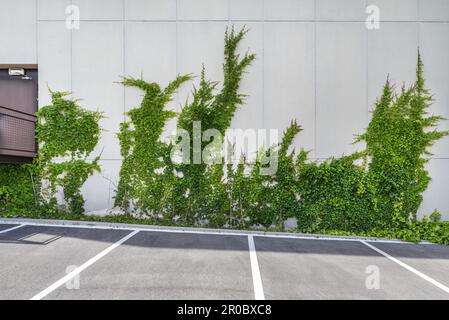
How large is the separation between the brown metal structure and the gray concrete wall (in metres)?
1.64

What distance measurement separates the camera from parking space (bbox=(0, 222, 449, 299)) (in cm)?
398

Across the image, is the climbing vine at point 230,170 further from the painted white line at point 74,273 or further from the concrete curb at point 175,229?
the painted white line at point 74,273

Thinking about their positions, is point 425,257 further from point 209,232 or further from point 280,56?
point 280,56

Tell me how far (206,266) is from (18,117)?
710cm

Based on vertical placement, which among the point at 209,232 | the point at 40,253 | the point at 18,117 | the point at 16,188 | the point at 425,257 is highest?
the point at 18,117

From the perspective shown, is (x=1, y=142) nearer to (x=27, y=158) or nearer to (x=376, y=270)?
(x=27, y=158)

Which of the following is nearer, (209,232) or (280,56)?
(209,232)

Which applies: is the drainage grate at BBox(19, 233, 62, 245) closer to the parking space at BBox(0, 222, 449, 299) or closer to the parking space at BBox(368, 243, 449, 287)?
the parking space at BBox(0, 222, 449, 299)

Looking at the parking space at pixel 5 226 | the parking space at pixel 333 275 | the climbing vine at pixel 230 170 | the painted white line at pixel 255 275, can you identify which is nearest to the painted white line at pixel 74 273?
the climbing vine at pixel 230 170

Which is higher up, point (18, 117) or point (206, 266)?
point (18, 117)

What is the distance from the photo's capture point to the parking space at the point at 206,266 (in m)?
3.98

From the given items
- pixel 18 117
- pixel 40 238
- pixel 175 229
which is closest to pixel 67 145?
pixel 18 117

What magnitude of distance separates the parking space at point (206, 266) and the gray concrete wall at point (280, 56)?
2.37 metres

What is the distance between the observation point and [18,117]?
8117mm
